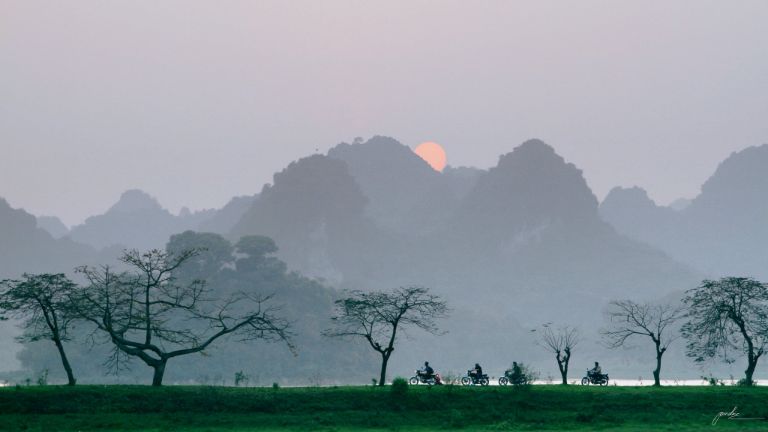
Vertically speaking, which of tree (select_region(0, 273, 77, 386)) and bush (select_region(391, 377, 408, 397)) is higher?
tree (select_region(0, 273, 77, 386))

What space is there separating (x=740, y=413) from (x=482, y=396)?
1384 centimetres

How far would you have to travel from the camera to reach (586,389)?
5409cm

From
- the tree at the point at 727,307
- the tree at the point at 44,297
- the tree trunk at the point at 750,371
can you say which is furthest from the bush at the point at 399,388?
the tree at the point at 727,307

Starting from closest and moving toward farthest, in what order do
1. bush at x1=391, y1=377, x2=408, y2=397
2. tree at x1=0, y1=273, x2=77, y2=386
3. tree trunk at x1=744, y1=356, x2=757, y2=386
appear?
bush at x1=391, y1=377, x2=408, y2=397 → tree at x1=0, y1=273, x2=77, y2=386 → tree trunk at x1=744, y1=356, x2=757, y2=386

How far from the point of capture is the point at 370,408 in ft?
164

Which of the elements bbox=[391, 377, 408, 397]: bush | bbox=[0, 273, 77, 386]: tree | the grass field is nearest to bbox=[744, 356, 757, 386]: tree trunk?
the grass field

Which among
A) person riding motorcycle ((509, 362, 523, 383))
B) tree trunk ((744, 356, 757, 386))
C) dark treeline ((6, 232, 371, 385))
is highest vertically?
dark treeline ((6, 232, 371, 385))

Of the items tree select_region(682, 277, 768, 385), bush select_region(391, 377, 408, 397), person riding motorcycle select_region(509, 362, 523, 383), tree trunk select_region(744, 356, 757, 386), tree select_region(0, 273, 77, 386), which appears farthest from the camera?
tree select_region(682, 277, 768, 385)

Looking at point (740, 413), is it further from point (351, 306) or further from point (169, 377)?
point (169, 377)

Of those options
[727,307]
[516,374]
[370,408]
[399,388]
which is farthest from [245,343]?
[370,408]

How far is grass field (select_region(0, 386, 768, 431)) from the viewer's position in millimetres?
46062

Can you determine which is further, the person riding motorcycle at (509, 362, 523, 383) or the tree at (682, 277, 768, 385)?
the tree at (682, 277, 768, 385)

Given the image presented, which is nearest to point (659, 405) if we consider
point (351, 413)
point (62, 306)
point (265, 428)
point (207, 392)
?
point (351, 413)

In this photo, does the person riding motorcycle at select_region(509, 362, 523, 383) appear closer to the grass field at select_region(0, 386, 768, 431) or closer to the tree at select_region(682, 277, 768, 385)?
the grass field at select_region(0, 386, 768, 431)
